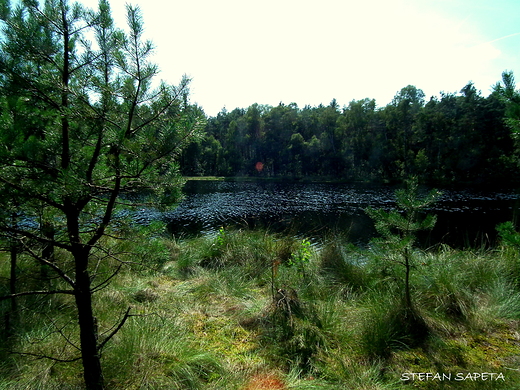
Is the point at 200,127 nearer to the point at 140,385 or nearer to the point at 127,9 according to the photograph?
the point at 127,9

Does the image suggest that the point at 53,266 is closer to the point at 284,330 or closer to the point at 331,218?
the point at 284,330

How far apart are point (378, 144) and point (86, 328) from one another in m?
52.0

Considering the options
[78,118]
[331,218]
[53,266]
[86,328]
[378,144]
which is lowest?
[331,218]

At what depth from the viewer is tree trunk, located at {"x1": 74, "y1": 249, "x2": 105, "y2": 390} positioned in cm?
189

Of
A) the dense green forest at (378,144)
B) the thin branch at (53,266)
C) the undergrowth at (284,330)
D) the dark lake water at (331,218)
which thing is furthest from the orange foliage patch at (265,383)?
the dense green forest at (378,144)

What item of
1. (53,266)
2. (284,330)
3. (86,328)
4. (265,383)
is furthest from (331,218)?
(53,266)

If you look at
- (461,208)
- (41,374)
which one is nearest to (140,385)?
(41,374)

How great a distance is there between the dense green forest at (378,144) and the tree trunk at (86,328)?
75.0 ft

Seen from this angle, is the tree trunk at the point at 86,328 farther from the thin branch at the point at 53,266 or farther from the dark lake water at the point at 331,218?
the dark lake water at the point at 331,218

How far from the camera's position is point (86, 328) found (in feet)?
6.34

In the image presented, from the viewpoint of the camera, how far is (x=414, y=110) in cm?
4791

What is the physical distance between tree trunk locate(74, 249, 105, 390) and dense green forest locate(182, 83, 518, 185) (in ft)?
75.0

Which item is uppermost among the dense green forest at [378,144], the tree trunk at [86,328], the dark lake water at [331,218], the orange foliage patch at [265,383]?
the dense green forest at [378,144]

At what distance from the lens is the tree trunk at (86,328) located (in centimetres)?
189
